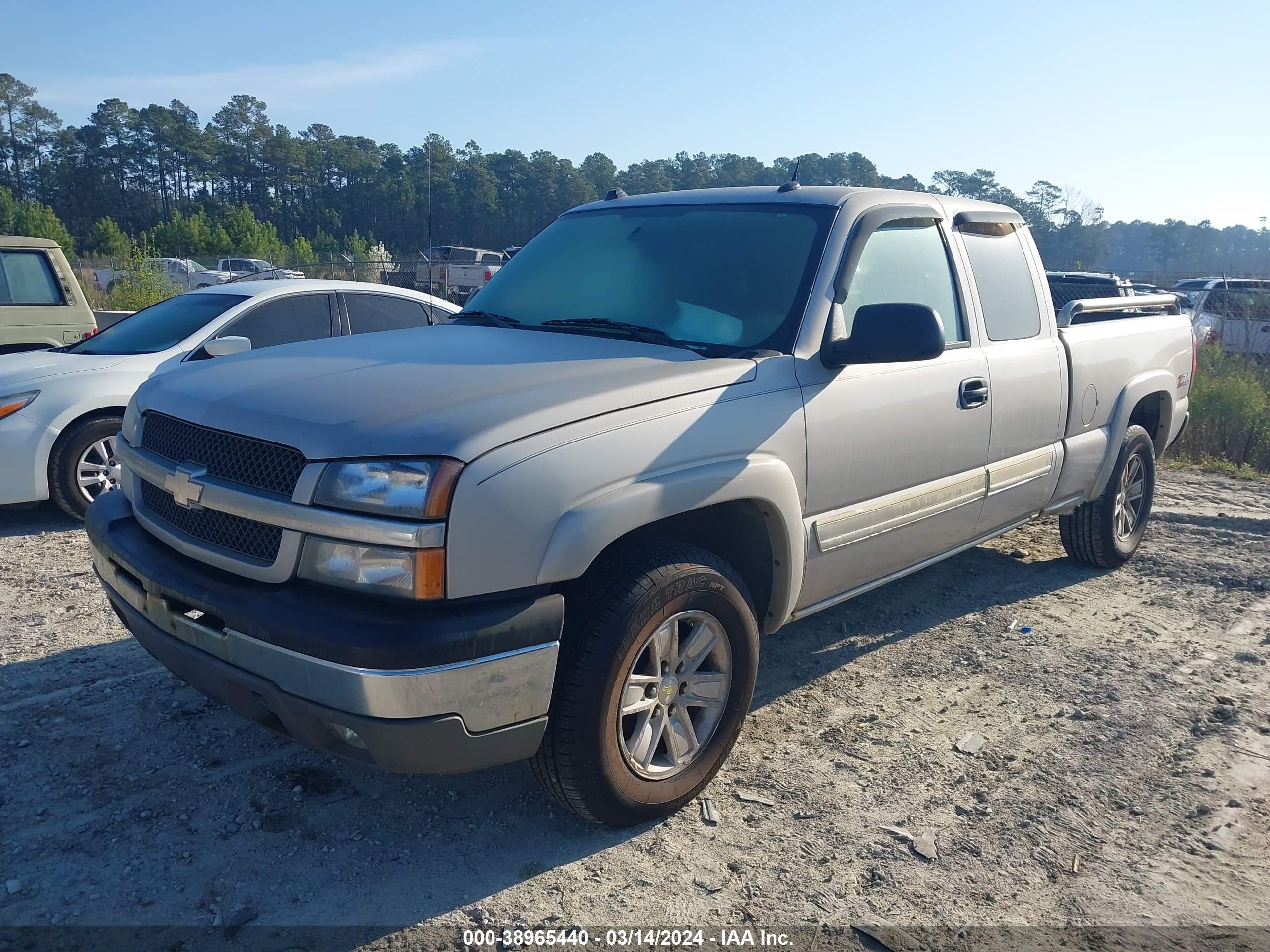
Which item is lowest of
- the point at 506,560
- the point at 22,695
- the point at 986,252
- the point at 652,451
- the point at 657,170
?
the point at 22,695

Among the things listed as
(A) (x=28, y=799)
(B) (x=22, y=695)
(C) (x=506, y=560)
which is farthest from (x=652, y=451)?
(B) (x=22, y=695)

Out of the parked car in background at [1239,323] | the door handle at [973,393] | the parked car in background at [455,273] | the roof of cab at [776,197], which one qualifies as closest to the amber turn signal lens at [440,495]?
the roof of cab at [776,197]

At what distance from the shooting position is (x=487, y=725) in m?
2.55

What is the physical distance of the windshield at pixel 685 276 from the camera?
3.57m

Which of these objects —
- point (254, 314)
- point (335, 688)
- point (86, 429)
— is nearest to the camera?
point (335, 688)

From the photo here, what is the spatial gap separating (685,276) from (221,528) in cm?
193

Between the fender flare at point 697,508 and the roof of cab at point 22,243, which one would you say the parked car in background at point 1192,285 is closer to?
the roof of cab at point 22,243

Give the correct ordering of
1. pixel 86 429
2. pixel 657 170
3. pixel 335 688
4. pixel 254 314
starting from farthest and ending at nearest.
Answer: pixel 657 170 → pixel 254 314 → pixel 86 429 → pixel 335 688

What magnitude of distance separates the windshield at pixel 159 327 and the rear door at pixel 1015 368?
525 cm

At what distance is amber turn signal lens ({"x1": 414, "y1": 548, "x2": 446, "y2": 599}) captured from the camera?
2.43 metres

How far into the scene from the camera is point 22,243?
28.3 feet

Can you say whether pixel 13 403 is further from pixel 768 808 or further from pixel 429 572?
pixel 768 808

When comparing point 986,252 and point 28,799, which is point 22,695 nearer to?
point 28,799

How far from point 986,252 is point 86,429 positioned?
5553mm
